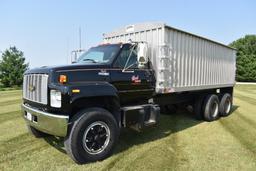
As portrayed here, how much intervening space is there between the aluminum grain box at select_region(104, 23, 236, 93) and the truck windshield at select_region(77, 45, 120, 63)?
129cm

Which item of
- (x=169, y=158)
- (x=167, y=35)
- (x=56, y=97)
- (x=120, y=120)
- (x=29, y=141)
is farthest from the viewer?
(x=167, y=35)

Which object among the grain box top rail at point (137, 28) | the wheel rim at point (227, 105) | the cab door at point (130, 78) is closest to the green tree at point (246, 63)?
the wheel rim at point (227, 105)

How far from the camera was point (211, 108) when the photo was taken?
9.98m

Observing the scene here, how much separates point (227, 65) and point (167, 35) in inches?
219

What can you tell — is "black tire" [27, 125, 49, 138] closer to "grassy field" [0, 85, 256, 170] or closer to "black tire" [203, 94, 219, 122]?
"grassy field" [0, 85, 256, 170]

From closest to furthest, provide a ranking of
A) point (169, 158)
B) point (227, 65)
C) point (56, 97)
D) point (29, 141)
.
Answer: point (56, 97), point (169, 158), point (29, 141), point (227, 65)

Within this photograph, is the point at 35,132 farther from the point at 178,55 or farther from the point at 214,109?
the point at 214,109

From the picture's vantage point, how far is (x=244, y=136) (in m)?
7.52

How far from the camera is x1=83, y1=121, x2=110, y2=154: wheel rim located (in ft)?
17.2

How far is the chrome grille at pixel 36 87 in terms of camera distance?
5227 mm

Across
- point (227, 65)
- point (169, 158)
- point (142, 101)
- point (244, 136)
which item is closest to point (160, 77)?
point (142, 101)

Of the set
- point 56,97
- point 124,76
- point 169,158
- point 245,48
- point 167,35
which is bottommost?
point 169,158

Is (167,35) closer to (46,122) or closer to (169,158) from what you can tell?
(169,158)

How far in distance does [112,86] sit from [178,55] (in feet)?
9.76
